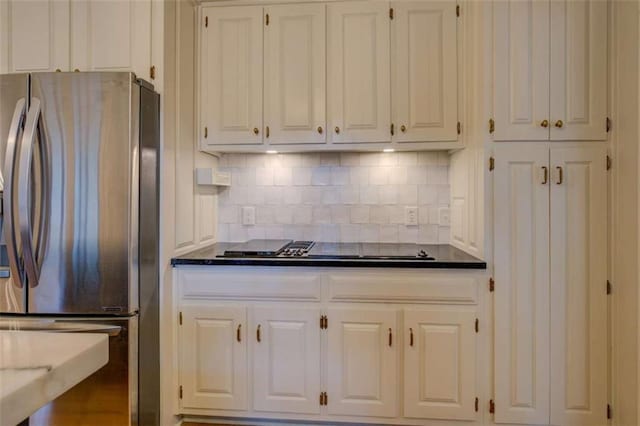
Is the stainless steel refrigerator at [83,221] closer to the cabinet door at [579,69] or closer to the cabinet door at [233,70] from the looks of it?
the cabinet door at [233,70]

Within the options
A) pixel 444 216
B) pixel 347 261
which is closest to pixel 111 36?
pixel 347 261

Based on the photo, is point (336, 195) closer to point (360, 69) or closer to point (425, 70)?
point (360, 69)

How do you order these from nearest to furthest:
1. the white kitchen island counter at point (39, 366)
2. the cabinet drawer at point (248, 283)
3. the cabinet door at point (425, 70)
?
the white kitchen island counter at point (39, 366) → the cabinet drawer at point (248, 283) → the cabinet door at point (425, 70)

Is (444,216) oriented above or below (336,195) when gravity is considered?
below

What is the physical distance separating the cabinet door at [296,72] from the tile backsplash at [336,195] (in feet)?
1.20

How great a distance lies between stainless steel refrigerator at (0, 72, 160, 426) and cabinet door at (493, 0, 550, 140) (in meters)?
1.74

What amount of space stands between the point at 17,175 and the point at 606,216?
2.69m

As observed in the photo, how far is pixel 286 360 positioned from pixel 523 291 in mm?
1227

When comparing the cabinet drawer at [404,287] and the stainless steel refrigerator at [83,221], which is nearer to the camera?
the stainless steel refrigerator at [83,221]

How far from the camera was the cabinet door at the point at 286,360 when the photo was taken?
1.82 metres

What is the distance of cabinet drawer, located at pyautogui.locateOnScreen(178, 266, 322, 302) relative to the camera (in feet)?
5.96

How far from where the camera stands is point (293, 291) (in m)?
1.82

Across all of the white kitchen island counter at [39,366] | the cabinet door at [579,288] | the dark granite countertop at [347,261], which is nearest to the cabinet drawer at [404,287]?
the dark granite countertop at [347,261]

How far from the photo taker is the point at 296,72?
6.76 ft
